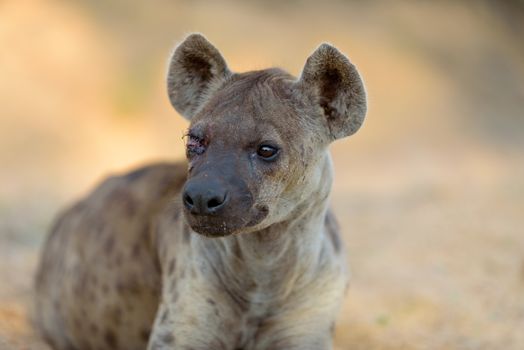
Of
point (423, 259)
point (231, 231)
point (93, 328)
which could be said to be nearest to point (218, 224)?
point (231, 231)

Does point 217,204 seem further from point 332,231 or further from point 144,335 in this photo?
point 144,335

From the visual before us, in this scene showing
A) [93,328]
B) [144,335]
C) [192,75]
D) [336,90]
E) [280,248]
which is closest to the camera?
[336,90]

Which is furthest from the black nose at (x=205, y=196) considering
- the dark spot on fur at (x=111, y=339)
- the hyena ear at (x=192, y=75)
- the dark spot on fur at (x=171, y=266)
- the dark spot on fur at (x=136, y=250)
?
the dark spot on fur at (x=111, y=339)

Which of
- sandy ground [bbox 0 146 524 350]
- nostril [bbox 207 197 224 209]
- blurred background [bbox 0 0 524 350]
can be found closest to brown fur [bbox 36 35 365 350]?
nostril [bbox 207 197 224 209]

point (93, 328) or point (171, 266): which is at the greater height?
point (171, 266)

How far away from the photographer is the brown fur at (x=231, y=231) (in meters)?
4.31

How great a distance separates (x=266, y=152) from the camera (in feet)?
14.2

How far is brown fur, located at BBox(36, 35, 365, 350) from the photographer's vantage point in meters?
4.31

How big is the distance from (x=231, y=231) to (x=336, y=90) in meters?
0.93

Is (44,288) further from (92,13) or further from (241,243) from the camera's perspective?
(92,13)

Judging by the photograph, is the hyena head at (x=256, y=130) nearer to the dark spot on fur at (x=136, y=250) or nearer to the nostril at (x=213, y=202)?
the nostril at (x=213, y=202)

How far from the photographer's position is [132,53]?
481 inches

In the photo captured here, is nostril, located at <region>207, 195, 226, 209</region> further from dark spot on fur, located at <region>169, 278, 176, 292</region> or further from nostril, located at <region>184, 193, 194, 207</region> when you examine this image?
dark spot on fur, located at <region>169, 278, 176, 292</region>

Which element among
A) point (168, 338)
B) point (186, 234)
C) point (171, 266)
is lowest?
point (168, 338)
